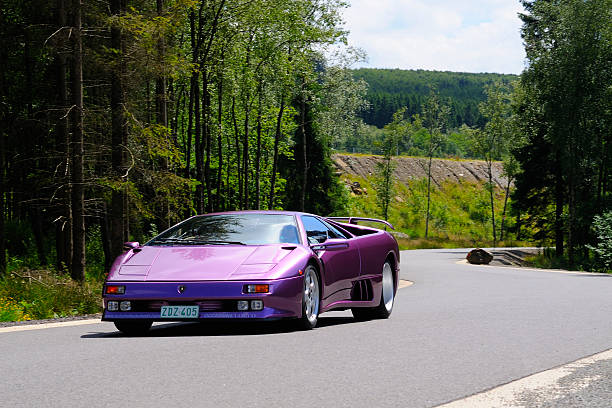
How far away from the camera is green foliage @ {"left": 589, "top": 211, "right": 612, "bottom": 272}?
3584 centimetres

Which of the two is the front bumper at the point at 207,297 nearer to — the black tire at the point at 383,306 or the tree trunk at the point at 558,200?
the black tire at the point at 383,306

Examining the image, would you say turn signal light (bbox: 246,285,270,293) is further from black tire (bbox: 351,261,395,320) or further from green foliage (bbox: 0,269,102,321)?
green foliage (bbox: 0,269,102,321)

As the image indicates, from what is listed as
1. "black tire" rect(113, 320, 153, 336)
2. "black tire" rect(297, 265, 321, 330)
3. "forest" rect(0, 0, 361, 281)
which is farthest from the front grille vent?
"forest" rect(0, 0, 361, 281)

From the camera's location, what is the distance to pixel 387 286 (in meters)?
11.7

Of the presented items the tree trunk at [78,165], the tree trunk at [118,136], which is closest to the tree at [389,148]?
the tree trunk at [118,136]

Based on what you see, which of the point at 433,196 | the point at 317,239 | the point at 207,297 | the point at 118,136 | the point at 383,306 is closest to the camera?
the point at 207,297

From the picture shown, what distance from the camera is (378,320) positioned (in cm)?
1112

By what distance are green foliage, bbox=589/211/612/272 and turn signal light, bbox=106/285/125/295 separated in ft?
Result: 101

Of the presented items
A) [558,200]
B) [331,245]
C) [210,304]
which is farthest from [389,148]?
[210,304]

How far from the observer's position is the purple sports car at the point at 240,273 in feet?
27.6

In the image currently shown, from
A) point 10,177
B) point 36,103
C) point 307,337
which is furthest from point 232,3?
point 307,337

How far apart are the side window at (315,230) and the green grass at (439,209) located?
2702 inches

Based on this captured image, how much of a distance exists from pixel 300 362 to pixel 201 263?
7.45ft

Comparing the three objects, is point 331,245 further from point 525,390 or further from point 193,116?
point 193,116
